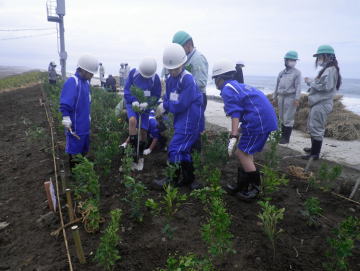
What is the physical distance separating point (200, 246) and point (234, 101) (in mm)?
1475

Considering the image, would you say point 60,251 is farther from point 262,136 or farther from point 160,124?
point 160,124

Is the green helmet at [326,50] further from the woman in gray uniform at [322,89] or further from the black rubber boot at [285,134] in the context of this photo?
the black rubber boot at [285,134]

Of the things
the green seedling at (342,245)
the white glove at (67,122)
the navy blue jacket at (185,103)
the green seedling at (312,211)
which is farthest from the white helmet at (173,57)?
the green seedling at (342,245)

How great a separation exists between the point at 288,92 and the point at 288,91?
2 cm

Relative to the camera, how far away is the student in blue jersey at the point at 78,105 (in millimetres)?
3564

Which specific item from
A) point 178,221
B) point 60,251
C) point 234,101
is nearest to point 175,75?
point 234,101

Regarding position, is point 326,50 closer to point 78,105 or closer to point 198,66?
point 198,66

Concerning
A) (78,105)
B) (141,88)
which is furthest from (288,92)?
(78,105)

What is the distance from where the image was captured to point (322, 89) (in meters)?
4.75

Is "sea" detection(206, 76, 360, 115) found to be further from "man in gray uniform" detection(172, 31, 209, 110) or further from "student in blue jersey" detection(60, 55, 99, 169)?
"student in blue jersey" detection(60, 55, 99, 169)

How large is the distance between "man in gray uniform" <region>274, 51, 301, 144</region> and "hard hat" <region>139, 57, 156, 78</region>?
296 cm

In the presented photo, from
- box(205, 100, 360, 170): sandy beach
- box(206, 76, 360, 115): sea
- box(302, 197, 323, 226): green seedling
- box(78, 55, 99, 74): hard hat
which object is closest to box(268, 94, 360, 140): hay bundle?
box(205, 100, 360, 170): sandy beach

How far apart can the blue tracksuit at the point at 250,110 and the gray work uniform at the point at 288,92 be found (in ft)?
10.3

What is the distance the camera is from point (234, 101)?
3014 mm
